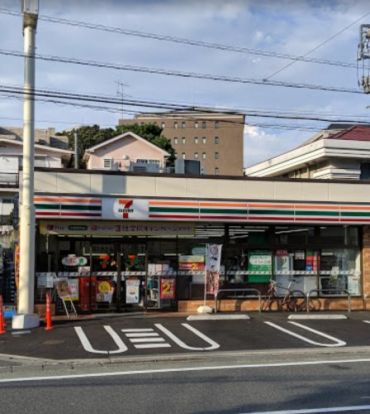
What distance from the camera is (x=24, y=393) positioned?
823 cm

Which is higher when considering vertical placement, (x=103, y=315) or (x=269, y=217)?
(x=269, y=217)

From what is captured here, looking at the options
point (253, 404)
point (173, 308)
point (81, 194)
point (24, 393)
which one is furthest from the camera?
point (173, 308)

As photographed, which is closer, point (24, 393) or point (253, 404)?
point (253, 404)

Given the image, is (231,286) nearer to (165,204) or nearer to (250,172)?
(165,204)

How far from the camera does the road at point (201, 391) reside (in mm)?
7301

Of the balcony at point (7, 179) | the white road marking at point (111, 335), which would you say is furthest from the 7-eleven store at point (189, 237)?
the balcony at point (7, 179)

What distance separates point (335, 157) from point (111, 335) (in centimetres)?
1587

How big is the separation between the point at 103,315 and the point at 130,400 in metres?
9.53

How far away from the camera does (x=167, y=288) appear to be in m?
18.0

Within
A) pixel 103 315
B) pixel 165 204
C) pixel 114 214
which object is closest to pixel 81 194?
pixel 114 214

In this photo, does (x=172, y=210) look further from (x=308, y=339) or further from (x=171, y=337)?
(x=308, y=339)

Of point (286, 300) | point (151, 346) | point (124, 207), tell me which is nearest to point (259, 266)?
point (286, 300)

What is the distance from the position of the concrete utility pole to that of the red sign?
4.28 metres

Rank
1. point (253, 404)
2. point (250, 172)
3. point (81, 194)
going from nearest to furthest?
point (253, 404), point (81, 194), point (250, 172)
